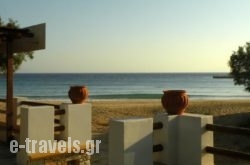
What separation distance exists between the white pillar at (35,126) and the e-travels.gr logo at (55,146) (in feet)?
0.12

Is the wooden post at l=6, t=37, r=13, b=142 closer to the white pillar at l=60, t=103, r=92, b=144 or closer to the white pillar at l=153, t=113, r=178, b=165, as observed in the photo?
the white pillar at l=60, t=103, r=92, b=144

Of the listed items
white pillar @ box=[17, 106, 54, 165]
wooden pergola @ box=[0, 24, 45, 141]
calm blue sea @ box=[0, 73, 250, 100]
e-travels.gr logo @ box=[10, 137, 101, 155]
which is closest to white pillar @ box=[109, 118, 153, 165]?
e-travels.gr logo @ box=[10, 137, 101, 155]

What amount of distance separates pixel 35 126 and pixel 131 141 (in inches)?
117

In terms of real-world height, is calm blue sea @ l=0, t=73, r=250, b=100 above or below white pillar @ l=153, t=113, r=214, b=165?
below

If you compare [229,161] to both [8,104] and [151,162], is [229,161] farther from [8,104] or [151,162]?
[8,104]

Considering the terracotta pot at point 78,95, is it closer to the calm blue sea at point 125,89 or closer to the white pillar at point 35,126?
the white pillar at point 35,126

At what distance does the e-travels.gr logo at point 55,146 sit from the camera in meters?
6.56

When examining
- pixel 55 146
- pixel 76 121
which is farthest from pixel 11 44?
pixel 55 146

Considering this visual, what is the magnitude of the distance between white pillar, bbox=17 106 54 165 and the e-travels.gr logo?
0.04m

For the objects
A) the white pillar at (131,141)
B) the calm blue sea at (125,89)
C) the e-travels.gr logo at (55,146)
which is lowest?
the calm blue sea at (125,89)

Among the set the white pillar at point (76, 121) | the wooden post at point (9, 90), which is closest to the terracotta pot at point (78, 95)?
the white pillar at point (76, 121)

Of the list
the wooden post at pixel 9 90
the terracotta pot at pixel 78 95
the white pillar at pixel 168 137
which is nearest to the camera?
the white pillar at pixel 168 137

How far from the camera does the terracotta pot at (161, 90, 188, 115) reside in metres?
6.55

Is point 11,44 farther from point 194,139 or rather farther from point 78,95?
point 194,139
